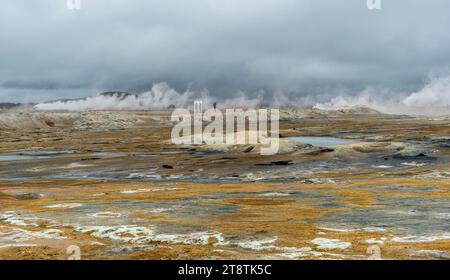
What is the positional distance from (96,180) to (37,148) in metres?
63.3

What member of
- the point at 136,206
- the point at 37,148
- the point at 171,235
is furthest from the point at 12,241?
the point at 37,148

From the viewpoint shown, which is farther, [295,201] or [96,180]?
[96,180]

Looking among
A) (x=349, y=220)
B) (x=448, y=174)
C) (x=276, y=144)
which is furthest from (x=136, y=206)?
(x=276, y=144)

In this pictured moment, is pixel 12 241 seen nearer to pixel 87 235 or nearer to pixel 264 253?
pixel 87 235

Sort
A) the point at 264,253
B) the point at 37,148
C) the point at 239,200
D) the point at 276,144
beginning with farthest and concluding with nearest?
the point at 37,148
the point at 276,144
the point at 239,200
the point at 264,253

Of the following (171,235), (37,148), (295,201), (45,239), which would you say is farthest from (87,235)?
(37,148)

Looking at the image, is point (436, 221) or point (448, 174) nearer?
point (436, 221)

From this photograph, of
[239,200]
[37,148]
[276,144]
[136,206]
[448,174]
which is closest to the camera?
[136,206]

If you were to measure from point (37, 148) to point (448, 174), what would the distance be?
91793mm

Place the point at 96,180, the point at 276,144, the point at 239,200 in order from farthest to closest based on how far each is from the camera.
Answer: the point at 276,144 → the point at 96,180 → the point at 239,200

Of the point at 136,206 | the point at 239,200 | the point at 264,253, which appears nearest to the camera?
the point at 264,253

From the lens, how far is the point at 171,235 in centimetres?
2581

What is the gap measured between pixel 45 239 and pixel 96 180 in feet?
125

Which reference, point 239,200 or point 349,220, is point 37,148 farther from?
point 349,220
